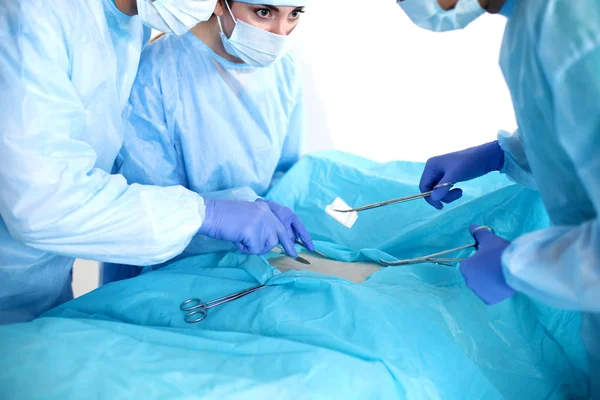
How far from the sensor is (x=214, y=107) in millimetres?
1352

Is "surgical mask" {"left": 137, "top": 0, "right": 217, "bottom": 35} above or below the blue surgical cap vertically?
below

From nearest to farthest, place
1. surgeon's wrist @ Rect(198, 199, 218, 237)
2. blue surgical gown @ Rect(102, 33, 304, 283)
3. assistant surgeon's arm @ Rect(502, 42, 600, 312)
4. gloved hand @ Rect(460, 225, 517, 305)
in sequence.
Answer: assistant surgeon's arm @ Rect(502, 42, 600, 312)
gloved hand @ Rect(460, 225, 517, 305)
surgeon's wrist @ Rect(198, 199, 218, 237)
blue surgical gown @ Rect(102, 33, 304, 283)

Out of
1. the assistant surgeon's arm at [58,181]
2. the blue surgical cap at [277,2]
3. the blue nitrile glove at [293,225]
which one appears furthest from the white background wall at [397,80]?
the assistant surgeon's arm at [58,181]

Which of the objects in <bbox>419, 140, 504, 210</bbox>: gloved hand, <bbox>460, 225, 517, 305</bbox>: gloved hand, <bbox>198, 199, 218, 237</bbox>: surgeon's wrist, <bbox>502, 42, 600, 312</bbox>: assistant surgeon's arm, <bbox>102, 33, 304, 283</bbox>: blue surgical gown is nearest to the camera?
<bbox>502, 42, 600, 312</bbox>: assistant surgeon's arm

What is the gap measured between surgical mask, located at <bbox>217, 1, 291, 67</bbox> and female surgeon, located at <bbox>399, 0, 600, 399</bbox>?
0.47 m

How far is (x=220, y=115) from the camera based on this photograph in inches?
53.7

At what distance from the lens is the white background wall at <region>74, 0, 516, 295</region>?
1.73m

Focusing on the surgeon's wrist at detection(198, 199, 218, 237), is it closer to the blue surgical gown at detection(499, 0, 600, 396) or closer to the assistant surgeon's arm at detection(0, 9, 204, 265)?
the assistant surgeon's arm at detection(0, 9, 204, 265)

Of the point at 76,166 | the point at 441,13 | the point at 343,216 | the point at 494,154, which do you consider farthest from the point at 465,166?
the point at 76,166

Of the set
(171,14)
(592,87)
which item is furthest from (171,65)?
(592,87)

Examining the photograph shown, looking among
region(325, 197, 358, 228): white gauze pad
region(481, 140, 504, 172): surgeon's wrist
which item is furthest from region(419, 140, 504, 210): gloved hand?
region(325, 197, 358, 228): white gauze pad

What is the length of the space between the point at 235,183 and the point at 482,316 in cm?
76

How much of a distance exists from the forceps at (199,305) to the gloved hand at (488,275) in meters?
0.44

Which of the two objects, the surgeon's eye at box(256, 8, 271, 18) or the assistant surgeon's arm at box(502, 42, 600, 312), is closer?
the assistant surgeon's arm at box(502, 42, 600, 312)
